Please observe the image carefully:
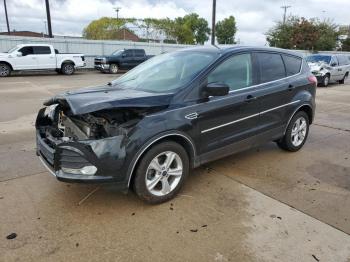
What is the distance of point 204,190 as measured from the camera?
13.9ft

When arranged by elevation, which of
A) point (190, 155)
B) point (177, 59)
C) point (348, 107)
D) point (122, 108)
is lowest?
point (348, 107)

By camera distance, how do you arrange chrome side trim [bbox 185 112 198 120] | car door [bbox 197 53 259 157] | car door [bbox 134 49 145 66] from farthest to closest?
car door [bbox 134 49 145 66] → car door [bbox 197 53 259 157] → chrome side trim [bbox 185 112 198 120]

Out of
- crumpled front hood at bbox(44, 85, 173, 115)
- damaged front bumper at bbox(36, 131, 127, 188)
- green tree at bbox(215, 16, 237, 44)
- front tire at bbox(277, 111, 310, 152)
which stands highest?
green tree at bbox(215, 16, 237, 44)

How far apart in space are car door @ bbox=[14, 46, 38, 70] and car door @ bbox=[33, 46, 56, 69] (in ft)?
0.77

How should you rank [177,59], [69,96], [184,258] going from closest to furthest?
[184,258] < [69,96] < [177,59]

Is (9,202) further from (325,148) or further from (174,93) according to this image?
(325,148)

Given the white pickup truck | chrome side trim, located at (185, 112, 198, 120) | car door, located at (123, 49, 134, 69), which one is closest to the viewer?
chrome side trim, located at (185, 112, 198, 120)

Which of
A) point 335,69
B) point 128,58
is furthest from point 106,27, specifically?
point 335,69

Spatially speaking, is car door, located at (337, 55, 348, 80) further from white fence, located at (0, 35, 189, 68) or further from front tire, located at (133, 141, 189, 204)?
front tire, located at (133, 141, 189, 204)

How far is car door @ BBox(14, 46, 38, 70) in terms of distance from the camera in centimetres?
1928

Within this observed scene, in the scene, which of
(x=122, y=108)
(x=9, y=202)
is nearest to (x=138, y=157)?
(x=122, y=108)

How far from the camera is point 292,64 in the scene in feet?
18.3

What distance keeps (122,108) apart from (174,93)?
72 cm

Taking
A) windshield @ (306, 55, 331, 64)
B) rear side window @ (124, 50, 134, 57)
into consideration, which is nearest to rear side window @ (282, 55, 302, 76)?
windshield @ (306, 55, 331, 64)
